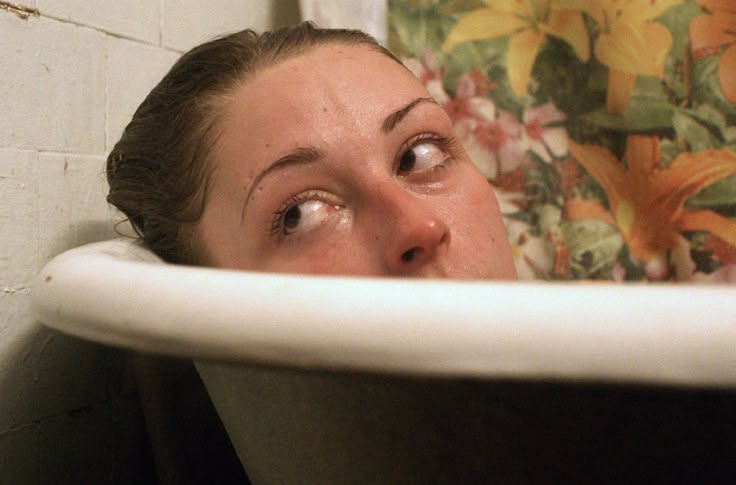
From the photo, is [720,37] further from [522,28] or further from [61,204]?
[61,204]

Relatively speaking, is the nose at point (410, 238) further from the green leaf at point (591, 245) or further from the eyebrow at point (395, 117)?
the green leaf at point (591, 245)

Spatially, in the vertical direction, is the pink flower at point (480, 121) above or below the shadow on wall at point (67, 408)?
above

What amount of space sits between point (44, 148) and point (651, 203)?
0.94 metres

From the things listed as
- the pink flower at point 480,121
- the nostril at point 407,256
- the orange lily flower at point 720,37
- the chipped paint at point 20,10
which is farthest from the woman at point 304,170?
the orange lily flower at point 720,37

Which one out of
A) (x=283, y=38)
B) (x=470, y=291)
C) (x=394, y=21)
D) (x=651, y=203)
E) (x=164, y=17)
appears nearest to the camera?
(x=470, y=291)

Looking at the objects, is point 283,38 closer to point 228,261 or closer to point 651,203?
point 228,261

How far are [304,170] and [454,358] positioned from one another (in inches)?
15.3

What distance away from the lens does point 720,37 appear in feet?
3.27

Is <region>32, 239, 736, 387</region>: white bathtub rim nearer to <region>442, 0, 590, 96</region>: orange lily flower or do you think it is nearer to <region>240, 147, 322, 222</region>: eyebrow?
<region>240, 147, 322, 222</region>: eyebrow

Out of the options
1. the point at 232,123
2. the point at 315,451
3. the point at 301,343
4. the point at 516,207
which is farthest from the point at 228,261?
the point at 516,207

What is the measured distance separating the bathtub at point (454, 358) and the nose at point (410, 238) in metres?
0.17

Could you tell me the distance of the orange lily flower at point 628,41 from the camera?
40.2 inches

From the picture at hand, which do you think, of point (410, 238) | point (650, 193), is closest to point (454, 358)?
point (410, 238)

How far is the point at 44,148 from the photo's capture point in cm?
74
